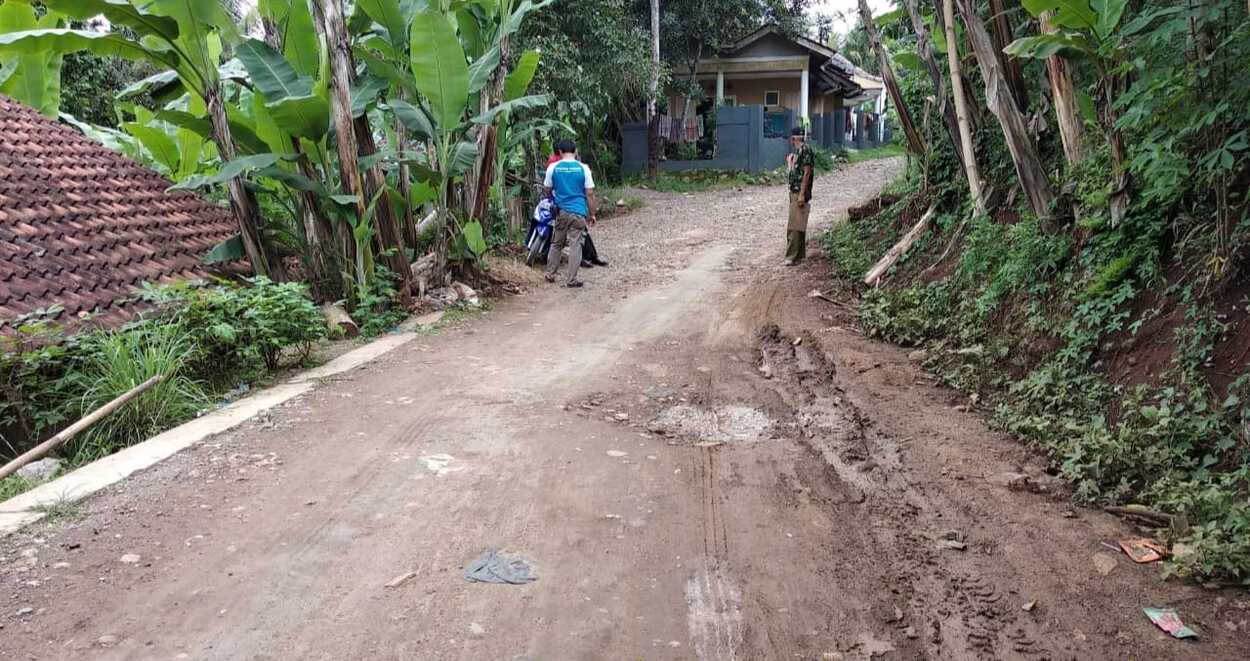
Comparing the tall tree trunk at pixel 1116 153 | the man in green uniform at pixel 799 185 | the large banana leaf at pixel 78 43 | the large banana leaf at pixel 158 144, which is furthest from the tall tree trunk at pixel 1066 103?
the large banana leaf at pixel 158 144

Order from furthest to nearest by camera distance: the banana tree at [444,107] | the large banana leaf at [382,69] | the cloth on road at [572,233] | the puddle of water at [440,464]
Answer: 1. the cloth on road at [572,233]
2. the large banana leaf at [382,69]
3. the banana tree at [444,107]
4. the puddle of water at [440,464]

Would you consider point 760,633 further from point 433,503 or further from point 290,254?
point 290,254

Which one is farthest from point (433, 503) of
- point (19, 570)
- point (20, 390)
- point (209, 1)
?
point (209, 1)

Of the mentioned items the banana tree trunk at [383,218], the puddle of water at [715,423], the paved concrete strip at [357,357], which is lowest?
the puddle of water at [715,423]

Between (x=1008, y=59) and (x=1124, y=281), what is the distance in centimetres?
254

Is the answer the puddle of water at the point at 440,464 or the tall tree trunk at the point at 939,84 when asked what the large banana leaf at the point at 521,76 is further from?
the puddle of water at the point at 440,464

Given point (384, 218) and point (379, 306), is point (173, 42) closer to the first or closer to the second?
point (384, 218)

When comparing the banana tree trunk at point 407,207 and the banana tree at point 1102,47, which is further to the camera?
the banana tree trunk at point 407,207

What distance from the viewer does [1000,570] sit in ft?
11.3

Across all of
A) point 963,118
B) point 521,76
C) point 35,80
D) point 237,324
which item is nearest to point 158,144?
point 35,80

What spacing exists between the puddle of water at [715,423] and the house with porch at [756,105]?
57.3 ft

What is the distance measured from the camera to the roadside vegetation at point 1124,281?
3916mm

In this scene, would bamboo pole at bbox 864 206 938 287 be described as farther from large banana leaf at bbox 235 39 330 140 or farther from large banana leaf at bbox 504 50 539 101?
large banana leaf at bbox 235 39 330 140

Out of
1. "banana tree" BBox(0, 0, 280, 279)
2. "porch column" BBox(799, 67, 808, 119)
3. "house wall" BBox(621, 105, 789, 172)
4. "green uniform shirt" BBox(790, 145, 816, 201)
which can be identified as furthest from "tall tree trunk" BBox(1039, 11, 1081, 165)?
"porch column" BBox(799, 67, 808, 119)
